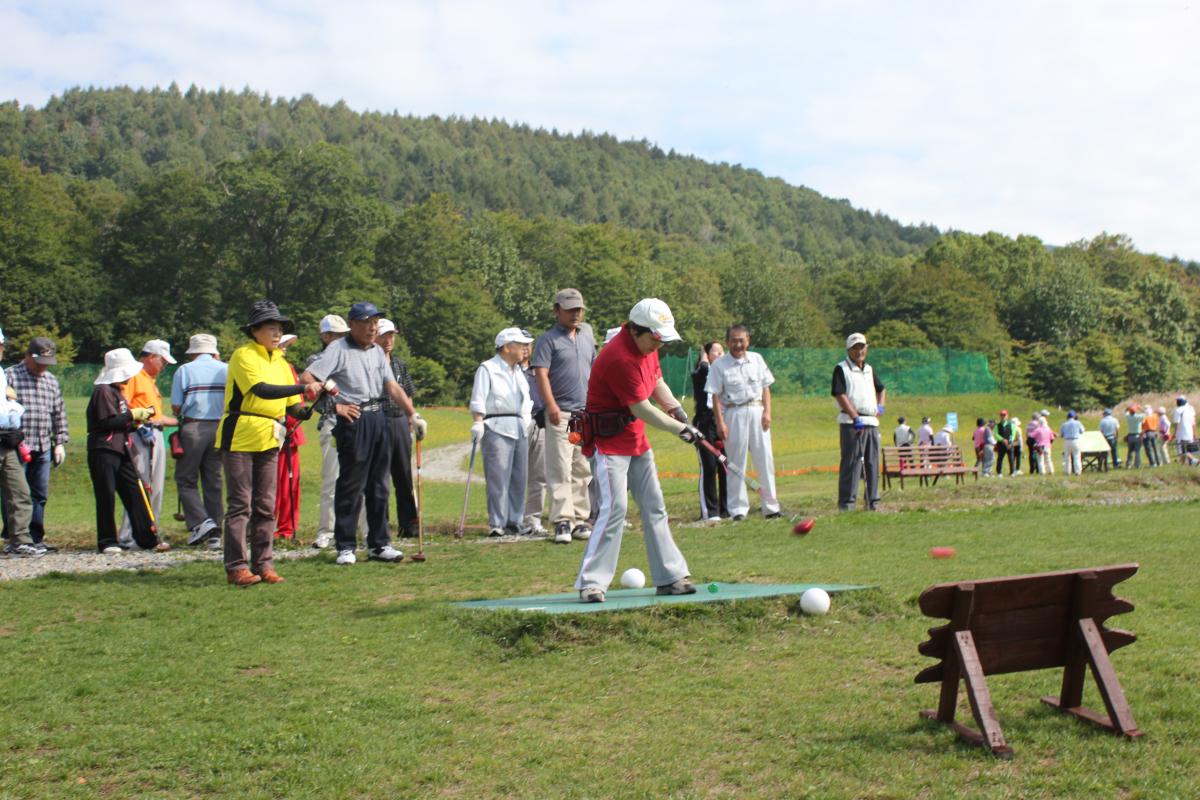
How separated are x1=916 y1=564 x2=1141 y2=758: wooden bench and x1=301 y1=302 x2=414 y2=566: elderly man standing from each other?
617 cm

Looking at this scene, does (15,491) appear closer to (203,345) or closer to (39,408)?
(39,408)

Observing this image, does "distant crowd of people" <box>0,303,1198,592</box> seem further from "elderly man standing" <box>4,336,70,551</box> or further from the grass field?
the grass field

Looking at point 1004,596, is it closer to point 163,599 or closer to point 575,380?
point 163,599


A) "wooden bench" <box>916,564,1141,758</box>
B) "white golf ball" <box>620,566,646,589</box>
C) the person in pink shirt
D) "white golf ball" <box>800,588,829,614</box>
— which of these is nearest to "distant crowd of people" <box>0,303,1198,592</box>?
"white golf ball" <box>620,566,646,589</box>

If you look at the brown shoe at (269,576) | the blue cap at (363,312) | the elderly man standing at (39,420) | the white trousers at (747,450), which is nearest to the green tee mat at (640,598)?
the brown shoe at (269,576)

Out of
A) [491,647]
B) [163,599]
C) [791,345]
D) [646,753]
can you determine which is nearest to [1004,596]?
[646,753]

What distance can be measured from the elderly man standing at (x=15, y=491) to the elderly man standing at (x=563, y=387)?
17.7ft

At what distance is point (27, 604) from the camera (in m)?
9.14

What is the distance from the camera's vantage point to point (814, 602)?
7.85 meters

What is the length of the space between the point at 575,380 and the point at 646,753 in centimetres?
752

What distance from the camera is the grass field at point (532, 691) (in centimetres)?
505

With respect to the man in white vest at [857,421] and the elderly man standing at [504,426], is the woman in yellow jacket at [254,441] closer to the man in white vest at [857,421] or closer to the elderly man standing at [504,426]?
the elderly man standing at [504,426]

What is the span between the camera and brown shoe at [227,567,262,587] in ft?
31.9

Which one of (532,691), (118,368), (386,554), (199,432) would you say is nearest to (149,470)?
(199,432)
